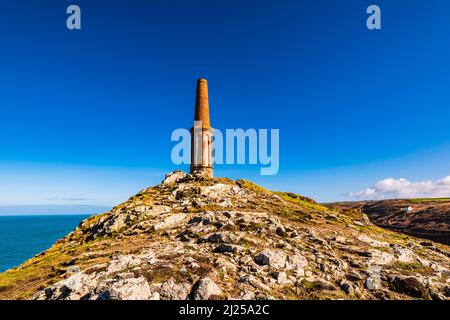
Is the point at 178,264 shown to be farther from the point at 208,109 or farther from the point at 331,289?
the point at 208,109

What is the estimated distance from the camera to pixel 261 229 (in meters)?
20.0

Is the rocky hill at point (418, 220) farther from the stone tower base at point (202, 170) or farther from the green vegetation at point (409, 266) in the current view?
the stone tower base at point (202, 170)

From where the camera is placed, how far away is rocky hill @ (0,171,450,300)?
474 inches

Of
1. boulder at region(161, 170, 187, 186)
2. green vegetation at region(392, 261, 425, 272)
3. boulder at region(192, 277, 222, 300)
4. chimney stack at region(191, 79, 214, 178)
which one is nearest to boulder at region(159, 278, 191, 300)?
boulder at region(192, 277, 222, 300)

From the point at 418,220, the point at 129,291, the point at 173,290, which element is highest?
the point at 129,291

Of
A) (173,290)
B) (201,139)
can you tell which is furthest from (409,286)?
(201,139)

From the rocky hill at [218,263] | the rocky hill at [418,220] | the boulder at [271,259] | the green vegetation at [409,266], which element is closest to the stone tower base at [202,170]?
the rocky hill at [218,263]

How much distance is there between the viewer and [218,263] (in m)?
14.2

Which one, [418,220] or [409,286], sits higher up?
[409,286]

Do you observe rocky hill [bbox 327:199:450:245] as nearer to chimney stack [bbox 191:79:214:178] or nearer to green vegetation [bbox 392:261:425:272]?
green vegetation [bbox 392:261:425:272]

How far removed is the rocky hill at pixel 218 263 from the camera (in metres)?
12.0

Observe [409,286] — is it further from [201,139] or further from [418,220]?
[418,220]
